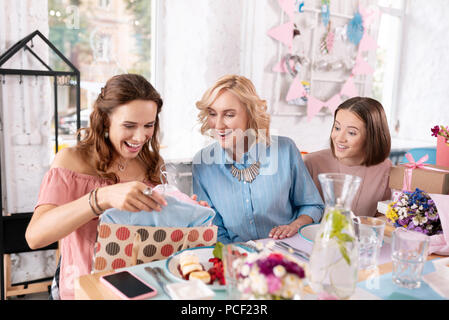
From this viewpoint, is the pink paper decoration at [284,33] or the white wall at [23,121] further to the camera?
the pink paper decoration at [284,33]

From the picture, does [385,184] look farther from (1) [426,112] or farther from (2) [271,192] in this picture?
(1) [426,112]

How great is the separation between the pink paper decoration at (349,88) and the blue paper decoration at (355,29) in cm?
34

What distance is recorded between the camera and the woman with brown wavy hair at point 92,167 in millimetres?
1371

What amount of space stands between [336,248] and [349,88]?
3.01 meters

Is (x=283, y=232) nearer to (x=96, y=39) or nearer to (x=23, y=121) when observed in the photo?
(x=23, y=121)

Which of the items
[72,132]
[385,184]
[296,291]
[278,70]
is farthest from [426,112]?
[296,291]

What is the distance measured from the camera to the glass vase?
0.93m

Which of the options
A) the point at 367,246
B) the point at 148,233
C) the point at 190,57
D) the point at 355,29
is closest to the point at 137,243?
the point at 148,233

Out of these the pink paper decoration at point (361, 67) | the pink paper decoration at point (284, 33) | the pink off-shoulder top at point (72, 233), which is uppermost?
the pink paper decoration at point (284, 33)

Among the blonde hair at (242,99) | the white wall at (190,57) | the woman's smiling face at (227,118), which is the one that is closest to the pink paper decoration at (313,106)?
the white wall at (190,57)

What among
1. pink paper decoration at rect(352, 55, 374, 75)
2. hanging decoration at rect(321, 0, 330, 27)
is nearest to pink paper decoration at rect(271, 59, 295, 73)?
hanging decoration at rect(321, 0, 330, 27)

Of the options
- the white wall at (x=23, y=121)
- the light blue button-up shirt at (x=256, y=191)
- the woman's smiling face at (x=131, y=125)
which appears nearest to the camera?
the woman's smiling face at (x=131, y=125)

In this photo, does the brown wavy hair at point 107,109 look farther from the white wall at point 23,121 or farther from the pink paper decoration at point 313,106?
the pink paper decoration at point 313,106
